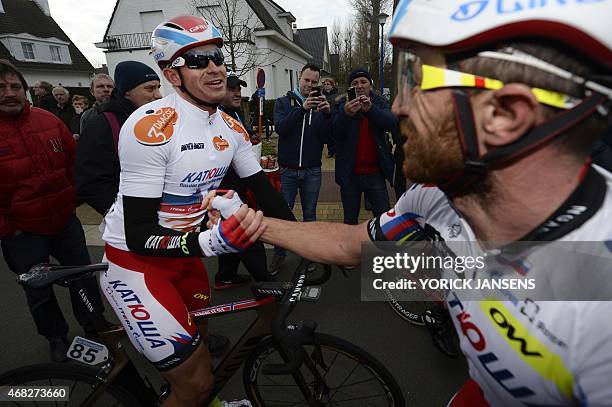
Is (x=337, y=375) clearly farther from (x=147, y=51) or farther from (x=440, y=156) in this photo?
(x=147, y=51)

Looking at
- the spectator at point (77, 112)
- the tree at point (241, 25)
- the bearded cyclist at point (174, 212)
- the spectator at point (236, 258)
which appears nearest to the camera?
the bearded cyclist at point (174, 212)

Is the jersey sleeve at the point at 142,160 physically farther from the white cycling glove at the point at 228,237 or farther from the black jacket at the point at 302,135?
the black jacket at the point at 302,135

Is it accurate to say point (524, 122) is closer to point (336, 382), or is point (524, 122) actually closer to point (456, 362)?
point (336, 382)

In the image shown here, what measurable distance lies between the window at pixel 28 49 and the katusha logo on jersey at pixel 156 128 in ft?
130

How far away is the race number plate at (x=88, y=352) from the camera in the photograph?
6.19ft

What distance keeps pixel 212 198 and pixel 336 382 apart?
4.73ft

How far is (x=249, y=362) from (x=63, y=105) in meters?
7.97

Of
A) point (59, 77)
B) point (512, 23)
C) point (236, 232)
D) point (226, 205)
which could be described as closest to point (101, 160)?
point (226, 205)

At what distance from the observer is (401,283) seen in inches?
A: 123

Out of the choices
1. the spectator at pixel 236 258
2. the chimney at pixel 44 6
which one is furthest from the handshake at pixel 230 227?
the chimney at pixel 44 6

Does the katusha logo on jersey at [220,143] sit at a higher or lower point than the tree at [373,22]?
lower

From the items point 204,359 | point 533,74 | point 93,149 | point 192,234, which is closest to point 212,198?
point 192,234

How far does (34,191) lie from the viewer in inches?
111

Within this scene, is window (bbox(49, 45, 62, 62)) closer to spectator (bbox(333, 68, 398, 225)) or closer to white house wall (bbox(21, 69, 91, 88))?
white house wall (bbox(21, 69, 91, 88))
